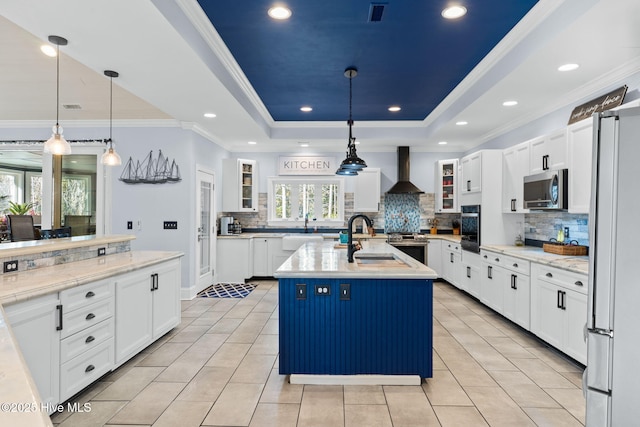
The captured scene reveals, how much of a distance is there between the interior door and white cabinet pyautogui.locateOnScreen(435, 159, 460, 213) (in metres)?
4.21

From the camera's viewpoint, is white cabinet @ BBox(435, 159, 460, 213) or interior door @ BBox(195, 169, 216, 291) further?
white cabinet @ BBox(435, 159, 460, 213)

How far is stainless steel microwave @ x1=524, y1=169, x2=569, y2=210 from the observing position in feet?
12.1

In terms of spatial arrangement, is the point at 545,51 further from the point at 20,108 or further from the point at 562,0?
the point at 20,108

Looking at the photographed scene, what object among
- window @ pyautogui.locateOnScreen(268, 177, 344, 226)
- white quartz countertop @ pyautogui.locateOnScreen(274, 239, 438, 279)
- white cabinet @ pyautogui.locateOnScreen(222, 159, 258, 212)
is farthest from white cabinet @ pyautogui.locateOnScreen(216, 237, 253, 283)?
white quartz countertop @ pyautogui.locateOnScreen(274, 239, 438, 279)

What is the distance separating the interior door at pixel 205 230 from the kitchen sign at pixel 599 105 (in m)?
4.97

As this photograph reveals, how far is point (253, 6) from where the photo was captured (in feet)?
8.98

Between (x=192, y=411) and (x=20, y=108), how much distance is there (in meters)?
5.15

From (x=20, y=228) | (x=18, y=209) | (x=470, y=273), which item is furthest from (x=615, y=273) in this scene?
(x=18, y=209)

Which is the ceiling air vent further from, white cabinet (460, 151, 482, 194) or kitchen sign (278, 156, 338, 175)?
kitchen sign (278, 156, 338, 175)

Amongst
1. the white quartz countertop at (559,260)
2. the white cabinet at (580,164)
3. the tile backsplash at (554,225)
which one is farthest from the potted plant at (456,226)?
the white cabinet at (580,164)

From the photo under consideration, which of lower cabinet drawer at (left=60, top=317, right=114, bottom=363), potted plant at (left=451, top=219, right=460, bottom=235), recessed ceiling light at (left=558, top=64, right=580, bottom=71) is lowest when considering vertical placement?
lower cabinet drawer at (left=60, top=317, right=114, bottom=363)

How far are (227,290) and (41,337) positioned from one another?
396 cm

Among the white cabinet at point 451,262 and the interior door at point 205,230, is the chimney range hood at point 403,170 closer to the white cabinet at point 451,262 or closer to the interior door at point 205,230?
the white cabinet at point 451,262

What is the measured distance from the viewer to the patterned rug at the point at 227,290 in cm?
575
